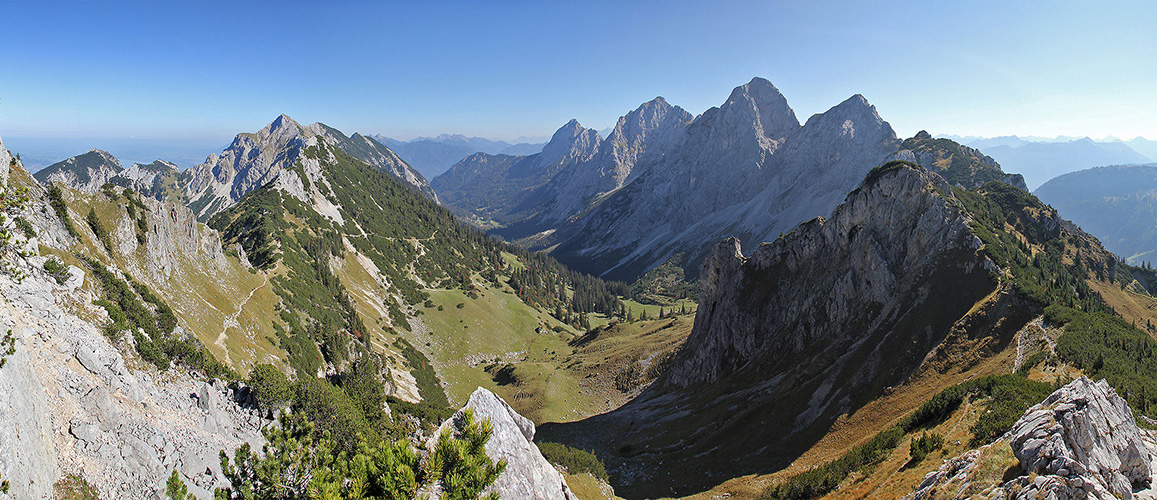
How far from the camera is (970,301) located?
49906 millimetres

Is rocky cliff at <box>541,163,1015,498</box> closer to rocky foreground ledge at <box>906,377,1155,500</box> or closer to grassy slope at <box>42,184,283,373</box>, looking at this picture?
rocky foreground ledge at <box>906,377,1155,500</box>

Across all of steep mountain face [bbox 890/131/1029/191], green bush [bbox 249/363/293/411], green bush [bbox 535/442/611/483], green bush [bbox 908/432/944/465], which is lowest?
green bush [bbox 535/442/611/483]

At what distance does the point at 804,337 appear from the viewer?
223 ft

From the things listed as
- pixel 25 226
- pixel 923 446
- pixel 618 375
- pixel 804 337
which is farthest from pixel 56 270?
pixel 618 375

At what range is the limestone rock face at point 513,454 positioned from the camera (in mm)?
19016

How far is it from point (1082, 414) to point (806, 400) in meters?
34.5

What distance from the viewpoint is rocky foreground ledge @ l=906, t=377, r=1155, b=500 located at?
19031mm

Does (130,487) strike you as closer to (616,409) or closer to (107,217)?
(107,217)

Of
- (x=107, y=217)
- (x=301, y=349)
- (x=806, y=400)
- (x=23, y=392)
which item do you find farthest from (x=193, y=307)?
(x=806, y=400)

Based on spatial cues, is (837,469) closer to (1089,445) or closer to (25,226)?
(1089,445)

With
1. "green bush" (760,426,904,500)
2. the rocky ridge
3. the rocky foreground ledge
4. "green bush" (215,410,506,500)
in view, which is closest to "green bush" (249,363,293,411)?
the rocky ridge

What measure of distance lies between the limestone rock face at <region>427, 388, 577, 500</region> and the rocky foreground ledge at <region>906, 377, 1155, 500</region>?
21.2 m

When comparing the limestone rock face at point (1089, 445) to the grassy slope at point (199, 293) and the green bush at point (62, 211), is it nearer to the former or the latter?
the grassy slope at point (199, 293)

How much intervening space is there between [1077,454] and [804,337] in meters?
48.5
